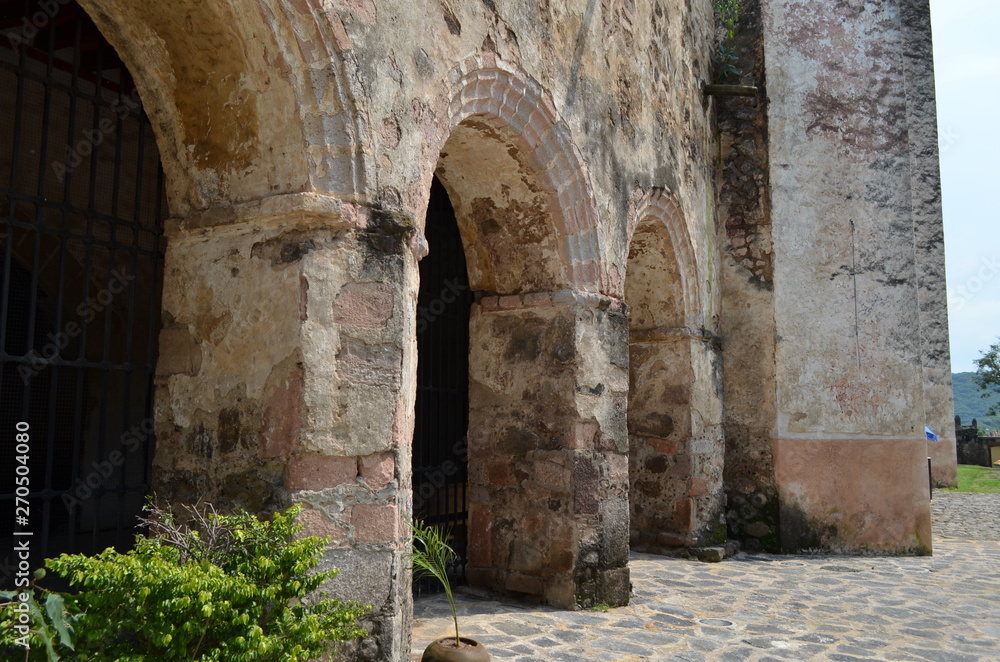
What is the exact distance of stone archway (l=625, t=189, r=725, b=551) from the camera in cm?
663

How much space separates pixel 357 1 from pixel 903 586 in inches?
213

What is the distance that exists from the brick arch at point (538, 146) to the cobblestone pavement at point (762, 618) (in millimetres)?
2000

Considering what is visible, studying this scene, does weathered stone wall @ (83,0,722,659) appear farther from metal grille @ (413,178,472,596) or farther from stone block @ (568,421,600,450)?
stone block @ (568,421,600,450)

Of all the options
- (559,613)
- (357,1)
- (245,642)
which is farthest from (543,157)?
(245,642)

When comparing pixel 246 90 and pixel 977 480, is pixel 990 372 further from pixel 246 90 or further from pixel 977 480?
pixel 246 90

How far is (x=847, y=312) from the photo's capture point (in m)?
7.38

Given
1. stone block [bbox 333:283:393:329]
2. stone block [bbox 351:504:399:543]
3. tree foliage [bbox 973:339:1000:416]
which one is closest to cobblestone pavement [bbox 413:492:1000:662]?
stone block [bbox 351:504:399:543]

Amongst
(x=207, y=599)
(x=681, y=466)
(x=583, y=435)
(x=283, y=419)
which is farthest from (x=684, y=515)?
(x=207, y=599)

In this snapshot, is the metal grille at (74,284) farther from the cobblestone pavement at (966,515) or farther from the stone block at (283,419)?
the cobblestone pavement at (966,515)

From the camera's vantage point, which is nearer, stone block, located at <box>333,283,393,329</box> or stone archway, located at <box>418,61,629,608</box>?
stone block, located at <box>333,283,393,329</box>

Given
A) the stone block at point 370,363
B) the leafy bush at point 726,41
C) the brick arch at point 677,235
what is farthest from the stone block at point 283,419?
the leafy bush at point 726,41

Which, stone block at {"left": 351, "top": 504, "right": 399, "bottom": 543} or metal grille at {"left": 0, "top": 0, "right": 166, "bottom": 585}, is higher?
metal grille at {"left": 0, "top": 0, "right": 166, "bottom": 585}

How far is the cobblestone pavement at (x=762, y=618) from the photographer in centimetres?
397

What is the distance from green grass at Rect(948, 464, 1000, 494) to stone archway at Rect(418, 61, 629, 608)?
12.4m
